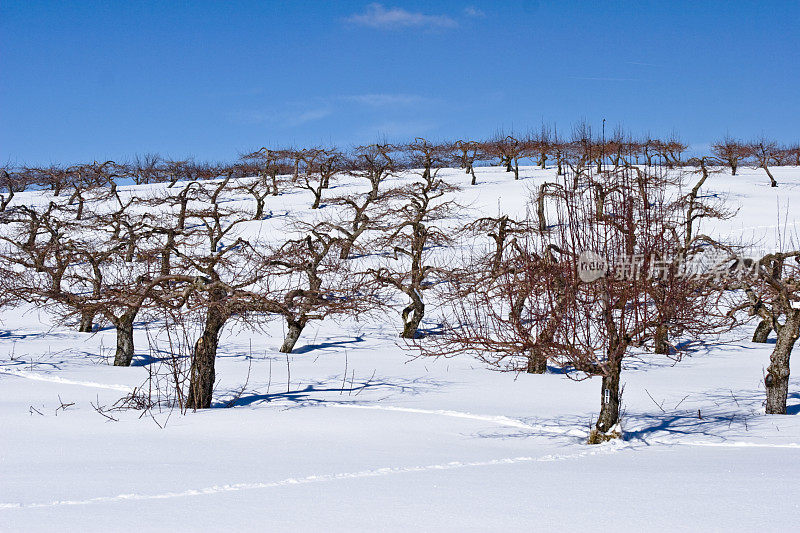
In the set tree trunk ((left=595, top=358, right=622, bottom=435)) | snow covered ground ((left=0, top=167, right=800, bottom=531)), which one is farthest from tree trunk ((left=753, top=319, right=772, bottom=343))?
tree trunk ((left=595, top=358, right=622, bottom=435))

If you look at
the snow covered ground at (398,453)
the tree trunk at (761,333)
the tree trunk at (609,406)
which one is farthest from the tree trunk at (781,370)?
the tree trunk at (761,333)

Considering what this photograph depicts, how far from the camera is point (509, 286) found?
655 cm

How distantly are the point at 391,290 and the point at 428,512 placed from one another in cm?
2070

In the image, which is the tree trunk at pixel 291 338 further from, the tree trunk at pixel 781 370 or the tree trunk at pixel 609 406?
the tree trunk at pixel 781 370

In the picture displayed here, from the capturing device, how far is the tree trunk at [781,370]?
9117 mm

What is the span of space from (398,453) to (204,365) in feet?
13.8

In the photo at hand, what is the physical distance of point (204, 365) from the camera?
32.2ft

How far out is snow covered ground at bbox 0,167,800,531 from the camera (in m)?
4.45

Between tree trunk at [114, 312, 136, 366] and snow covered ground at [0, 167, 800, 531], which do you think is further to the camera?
tree trunk at [114, 312, 136, 366]

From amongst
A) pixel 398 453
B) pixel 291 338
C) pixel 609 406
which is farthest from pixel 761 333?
pixel 398 453

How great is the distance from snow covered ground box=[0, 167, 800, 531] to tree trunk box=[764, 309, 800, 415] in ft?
1.15

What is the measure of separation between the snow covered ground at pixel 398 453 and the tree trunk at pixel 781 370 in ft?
1.15

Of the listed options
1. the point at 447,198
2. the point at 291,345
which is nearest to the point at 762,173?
the point at 447,198

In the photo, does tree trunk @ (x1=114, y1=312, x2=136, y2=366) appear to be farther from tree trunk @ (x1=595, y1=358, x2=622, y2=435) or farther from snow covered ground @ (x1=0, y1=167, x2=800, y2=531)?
tree trunk @ (x1=595, y1=358, x2=622, y2=435)
